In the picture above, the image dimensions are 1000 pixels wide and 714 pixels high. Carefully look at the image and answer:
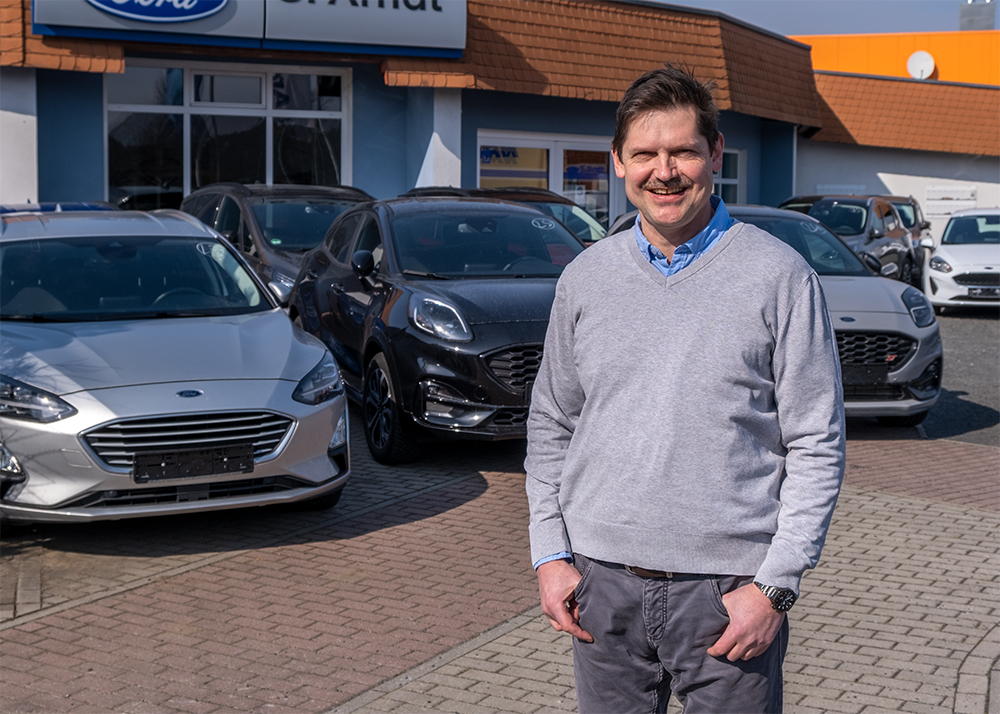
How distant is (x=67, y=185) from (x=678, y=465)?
16.0 meters

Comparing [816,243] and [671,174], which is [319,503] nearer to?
[671,174]

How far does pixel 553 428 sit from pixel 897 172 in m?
29.3

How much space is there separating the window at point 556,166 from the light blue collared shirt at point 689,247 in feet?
58.0

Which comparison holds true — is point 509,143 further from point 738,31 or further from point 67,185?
point 67,185

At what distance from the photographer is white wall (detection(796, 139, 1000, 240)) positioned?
28359 millimetres

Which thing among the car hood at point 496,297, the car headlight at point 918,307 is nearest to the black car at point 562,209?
the car headlight at point 918,307

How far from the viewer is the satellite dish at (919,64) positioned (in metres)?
37.1

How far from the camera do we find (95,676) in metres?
4.43

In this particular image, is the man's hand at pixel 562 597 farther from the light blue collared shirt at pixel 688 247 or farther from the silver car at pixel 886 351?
the silver car at pixel 886 351

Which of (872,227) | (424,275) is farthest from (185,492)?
(872,227)

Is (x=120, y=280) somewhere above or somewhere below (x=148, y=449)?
above

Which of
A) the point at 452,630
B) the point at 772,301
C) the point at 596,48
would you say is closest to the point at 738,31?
the point at 596,48

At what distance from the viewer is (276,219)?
12.0m

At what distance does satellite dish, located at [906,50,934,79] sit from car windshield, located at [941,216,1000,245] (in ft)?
62.5
